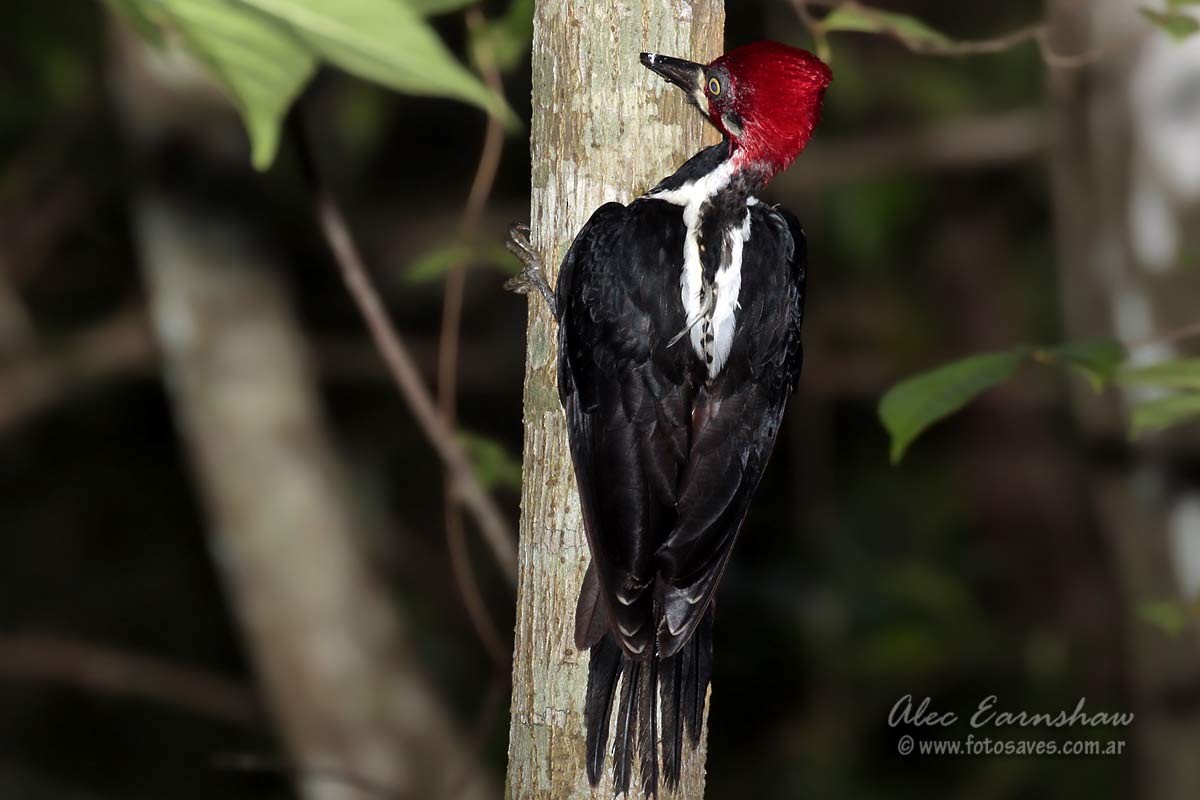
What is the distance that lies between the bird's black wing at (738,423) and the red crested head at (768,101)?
11cm

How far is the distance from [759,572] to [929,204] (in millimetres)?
2838

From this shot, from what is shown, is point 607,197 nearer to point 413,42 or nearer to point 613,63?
point 613,63

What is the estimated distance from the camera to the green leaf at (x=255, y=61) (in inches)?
37.1

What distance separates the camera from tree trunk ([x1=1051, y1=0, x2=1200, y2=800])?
379 centimetres

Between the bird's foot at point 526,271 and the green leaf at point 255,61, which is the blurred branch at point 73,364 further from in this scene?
the green leaf at point 255,61

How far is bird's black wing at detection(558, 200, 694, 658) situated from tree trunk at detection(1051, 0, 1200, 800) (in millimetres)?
2110

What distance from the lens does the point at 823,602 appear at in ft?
20.9

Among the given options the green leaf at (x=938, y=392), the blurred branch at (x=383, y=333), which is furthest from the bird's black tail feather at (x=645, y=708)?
the blurred branch at (x=383, y=333)

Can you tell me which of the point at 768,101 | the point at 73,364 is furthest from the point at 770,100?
the point at 73,364

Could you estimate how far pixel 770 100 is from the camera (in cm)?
232

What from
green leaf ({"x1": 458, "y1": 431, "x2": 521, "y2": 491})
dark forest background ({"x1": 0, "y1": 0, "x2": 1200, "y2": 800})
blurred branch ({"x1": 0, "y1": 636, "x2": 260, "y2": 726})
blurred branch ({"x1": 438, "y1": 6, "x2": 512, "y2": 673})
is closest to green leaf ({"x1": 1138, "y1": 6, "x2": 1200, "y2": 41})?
blurred branch ({"x1": 438, "y1": 6, "x2": 512, "y2": 673})

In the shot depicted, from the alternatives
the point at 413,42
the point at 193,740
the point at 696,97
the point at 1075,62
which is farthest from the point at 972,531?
the point at 413,42

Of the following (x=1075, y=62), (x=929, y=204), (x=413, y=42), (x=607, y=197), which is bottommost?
(x=413, y=42)

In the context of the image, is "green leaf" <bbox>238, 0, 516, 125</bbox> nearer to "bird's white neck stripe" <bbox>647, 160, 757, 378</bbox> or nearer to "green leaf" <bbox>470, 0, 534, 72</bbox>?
"bird's white neck stripe" <bbox>647, 160, 757, 378</bbox>
